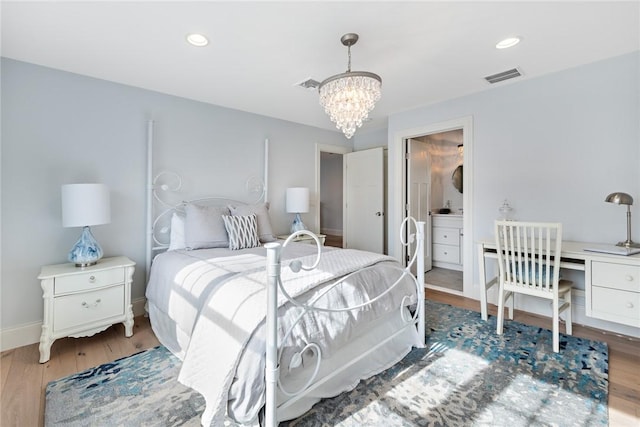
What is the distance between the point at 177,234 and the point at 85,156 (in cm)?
106

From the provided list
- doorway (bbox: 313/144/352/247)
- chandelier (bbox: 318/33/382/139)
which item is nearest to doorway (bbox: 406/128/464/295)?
chandelier (bbox: 318/33/382/139)

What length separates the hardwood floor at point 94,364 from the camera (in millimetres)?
1625

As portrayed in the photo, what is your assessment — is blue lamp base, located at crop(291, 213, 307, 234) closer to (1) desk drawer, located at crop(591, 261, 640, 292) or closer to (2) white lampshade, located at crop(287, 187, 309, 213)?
(2) white lampshade, located at crop(287, 187, 309, 213)

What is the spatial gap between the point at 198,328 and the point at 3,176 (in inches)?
86.7

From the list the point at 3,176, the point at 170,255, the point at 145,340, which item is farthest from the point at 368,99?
the point at 3,176

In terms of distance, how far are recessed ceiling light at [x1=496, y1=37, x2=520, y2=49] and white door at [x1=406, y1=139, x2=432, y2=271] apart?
1.85 metres

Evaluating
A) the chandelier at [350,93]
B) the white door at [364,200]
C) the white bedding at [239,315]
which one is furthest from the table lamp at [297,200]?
the chandelier at [350,93]

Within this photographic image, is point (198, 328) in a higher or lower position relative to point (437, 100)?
lower

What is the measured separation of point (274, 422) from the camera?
129 cm

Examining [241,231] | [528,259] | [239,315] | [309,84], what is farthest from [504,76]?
[239,315]

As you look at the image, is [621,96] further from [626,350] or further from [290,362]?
[290,362]

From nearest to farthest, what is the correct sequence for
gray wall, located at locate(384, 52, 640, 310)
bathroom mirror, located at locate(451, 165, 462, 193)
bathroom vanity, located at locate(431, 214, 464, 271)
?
gray wall, located at locate(384, 52, 640, 310) < bathroom vanity, located at locate(431, 214, 464, 271) < bathroom mirror, located at locate(451, 165, 462, 193)

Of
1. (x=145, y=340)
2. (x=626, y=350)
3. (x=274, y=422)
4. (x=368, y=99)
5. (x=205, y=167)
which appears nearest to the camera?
(x=274, y=422)

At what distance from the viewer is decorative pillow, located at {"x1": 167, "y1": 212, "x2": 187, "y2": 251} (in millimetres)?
2908
